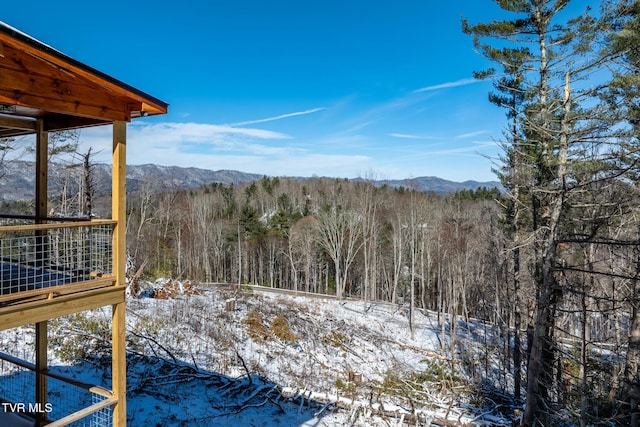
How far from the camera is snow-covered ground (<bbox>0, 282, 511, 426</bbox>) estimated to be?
8.34 m

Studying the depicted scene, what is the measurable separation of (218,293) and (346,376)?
9.80 m

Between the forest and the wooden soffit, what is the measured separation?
715cm

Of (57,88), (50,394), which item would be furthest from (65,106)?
(50,394)

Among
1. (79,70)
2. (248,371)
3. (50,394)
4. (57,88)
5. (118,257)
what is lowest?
(248,371)

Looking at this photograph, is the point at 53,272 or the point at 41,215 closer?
the point at 53,272

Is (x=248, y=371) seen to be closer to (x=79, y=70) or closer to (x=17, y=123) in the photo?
(x=17, y=123)

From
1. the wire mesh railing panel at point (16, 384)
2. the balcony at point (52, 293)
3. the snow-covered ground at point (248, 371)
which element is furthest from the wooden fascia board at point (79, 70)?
the snow-covered ground at point (248, 371)

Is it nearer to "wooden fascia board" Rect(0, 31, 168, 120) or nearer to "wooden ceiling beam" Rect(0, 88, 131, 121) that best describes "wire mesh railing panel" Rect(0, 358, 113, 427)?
"wooden ceiling beam" Rect(0, 88, 131, 121)

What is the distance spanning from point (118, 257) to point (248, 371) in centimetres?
682

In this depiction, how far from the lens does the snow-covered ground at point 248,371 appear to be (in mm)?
8344

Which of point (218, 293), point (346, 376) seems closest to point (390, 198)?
point (218, 293)

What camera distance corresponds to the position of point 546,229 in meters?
8.60

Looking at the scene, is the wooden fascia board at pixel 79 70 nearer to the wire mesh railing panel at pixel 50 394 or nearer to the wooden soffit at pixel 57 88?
the wooden soffit at pixel 57 88

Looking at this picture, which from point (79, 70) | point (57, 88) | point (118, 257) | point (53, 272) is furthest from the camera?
point (53, 272)
